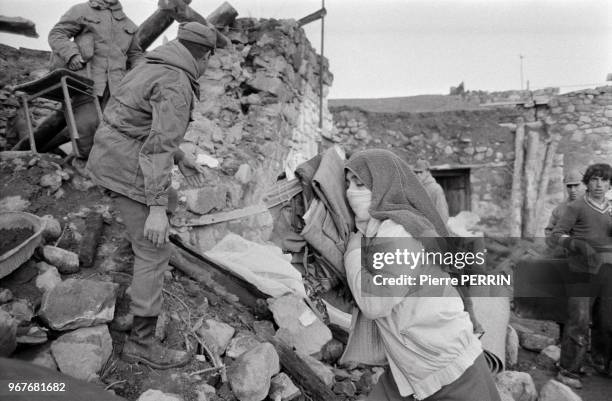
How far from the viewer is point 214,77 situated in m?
5.70

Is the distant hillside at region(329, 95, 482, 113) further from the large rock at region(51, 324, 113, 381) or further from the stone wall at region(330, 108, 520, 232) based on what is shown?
the large rock at region(51, 324, 113, 381)

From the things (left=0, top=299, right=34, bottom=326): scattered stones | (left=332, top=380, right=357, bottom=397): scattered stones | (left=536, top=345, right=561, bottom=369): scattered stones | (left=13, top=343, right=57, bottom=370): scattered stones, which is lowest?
(left=536, top=345, right=561, bottom=369): scattered stones

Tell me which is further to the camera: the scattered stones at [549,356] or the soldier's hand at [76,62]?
the scattered stones at [549,356]

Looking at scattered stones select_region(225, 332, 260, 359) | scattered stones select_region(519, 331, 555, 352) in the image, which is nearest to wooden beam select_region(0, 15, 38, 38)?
scattered stones select_region(225, 332, 260, 359)

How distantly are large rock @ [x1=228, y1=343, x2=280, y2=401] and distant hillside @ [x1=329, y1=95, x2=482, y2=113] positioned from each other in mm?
8696

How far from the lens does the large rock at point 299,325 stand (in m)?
3.12

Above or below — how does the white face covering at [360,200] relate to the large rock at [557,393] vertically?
above

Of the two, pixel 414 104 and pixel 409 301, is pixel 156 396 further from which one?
pixel 414 104

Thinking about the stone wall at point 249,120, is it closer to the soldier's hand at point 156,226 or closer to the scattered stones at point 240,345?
the scattered stones at point 240,345

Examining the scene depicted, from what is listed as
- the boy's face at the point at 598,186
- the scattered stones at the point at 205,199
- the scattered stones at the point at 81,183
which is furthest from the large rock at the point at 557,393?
the scattered stones at the point at 81,183

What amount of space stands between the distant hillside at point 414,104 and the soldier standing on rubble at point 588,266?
22.6 ft

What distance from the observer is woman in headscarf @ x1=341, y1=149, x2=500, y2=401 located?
63.6 inches

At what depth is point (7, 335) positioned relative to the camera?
1.84 metres

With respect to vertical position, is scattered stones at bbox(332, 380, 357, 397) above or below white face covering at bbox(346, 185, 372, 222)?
below
